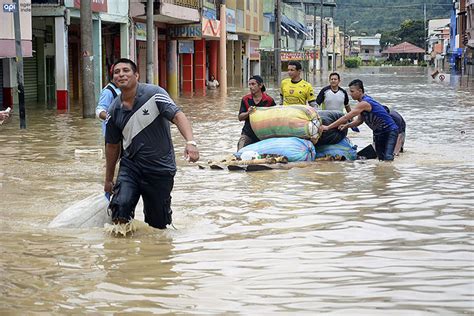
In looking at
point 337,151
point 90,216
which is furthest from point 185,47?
point 90,216

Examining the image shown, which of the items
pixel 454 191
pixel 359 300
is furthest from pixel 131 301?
pixel 454 191

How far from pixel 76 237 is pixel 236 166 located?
497cm

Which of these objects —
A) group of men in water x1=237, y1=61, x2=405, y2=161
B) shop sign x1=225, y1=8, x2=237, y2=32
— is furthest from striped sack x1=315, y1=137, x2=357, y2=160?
shop sign x1=225, y1=8, x2=237, y2=32

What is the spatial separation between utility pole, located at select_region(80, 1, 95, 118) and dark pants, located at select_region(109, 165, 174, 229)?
1541cm

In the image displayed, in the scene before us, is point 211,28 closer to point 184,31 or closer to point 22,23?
point 184,31

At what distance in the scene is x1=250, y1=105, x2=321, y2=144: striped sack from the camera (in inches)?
509

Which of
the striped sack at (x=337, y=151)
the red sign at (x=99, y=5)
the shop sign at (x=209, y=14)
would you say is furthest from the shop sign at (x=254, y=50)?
the striped sack at (x=337, y=151)

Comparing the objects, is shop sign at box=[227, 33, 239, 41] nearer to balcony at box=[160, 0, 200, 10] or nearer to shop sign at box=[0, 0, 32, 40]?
balcony at box=[160, 0, 200, 10]

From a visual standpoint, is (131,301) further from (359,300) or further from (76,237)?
(76,237)

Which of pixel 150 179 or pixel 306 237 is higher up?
pixel 150 179

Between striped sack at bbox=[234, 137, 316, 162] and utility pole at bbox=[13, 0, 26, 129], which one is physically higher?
utility pole at bbox=[13, 0, 26, 129]

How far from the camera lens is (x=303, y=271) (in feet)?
21.0

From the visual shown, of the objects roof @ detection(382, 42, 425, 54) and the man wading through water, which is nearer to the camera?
the man wading through water

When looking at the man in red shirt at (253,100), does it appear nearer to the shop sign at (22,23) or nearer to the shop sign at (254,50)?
the shop sign at (22,23)
